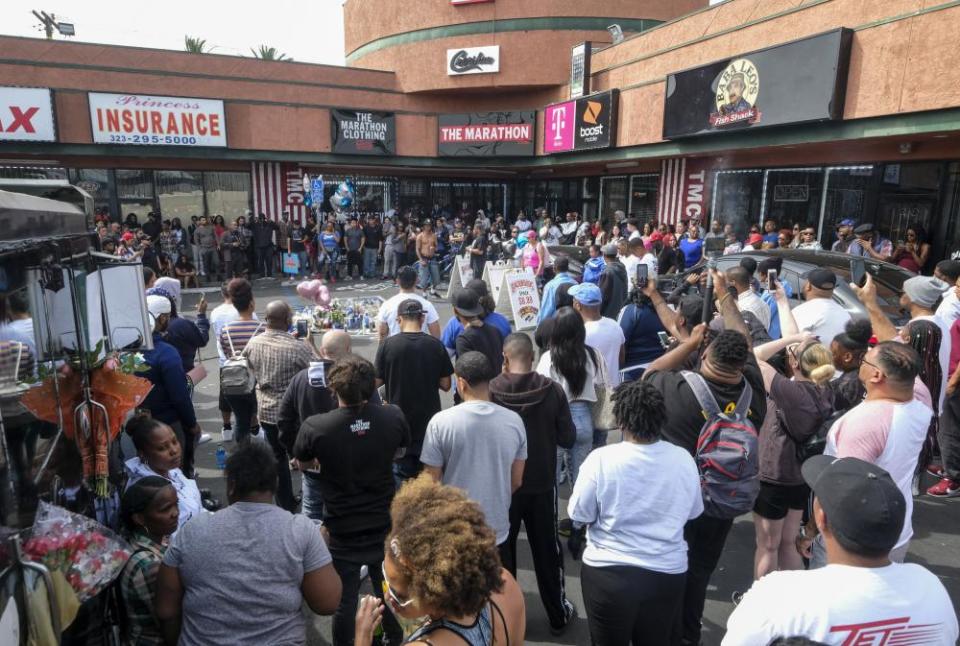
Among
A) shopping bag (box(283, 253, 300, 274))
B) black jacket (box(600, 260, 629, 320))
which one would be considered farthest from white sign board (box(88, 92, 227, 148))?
black jacket (box(600, 260, 629, 320))

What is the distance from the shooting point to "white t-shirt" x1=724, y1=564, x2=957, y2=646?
1662mm

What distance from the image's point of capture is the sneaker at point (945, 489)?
5.24 meters

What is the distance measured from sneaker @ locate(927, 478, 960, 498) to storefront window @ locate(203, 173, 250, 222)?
18.7 metres

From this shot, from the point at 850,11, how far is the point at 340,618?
1218 cm

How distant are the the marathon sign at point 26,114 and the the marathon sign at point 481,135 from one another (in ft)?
35.8

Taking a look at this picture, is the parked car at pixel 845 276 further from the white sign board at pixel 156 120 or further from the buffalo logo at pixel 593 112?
the white sign board at pixel 156 120

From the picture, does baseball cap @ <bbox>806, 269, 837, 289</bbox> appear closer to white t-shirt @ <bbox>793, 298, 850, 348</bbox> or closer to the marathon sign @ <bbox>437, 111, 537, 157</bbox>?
white t-shirt @ <bbox>793, 298, 850, 348</bbox>

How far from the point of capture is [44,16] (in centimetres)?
2130

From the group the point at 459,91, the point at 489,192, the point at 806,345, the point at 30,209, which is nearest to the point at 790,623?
the point at 806,345

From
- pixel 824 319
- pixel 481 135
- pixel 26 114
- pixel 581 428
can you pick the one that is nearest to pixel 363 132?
pixel 481 135

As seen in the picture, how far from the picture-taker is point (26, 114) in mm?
15500

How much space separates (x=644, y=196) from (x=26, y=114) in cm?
1689

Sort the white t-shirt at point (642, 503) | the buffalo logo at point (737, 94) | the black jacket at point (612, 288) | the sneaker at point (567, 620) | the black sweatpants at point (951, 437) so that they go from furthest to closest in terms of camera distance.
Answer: the buffalo logo at point (737, 94) → the black jacket at point (612, 288) → the black sweatpants at point (951, 437) → the sneaker at point (567, 620) → the white t-shirt at point (642, 503)

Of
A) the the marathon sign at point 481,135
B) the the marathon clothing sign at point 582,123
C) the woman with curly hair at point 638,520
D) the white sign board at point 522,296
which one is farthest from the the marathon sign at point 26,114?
the woman with curly hair at point 638,520
